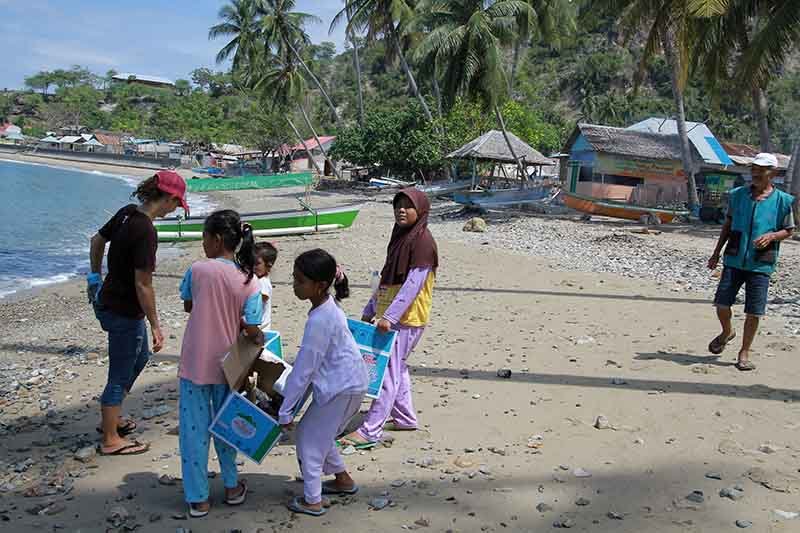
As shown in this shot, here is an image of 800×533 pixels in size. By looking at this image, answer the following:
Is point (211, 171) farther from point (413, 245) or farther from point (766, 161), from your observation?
point (413, 245)

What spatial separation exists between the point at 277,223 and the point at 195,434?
16985 millimetres

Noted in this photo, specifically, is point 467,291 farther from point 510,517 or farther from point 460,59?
point 460,59

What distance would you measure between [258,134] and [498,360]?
56.1 metres

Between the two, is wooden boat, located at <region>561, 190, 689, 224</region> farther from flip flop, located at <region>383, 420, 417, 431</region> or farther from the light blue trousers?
the light blue trousers

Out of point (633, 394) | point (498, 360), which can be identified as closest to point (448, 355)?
point (498, 360)

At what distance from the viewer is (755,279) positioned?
5.99 m

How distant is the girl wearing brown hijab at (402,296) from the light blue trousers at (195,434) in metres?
1.26

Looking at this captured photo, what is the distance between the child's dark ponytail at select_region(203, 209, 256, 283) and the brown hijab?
3.79 feet

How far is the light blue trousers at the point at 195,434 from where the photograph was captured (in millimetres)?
3578

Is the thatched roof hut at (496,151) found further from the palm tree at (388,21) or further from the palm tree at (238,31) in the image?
the palm tree at (238,31)

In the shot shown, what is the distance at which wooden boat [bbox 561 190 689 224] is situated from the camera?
22781mm

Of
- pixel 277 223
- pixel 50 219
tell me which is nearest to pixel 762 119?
pixel 277 223

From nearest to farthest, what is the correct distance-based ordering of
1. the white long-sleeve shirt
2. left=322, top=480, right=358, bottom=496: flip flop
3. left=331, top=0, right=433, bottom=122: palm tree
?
the white long-sleeve shirt
left=322, top=480, right=358, bottom=496: flip flop
left=331, top=0, right=433, bottom=122: palm tree

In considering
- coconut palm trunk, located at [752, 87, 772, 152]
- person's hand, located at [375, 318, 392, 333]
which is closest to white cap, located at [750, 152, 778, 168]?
person's hand, located at [375, 318, 392, 333]
